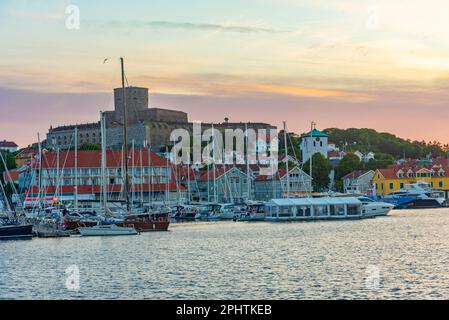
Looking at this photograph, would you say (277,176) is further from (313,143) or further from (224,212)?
(313,143)

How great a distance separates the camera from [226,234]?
59.7 m

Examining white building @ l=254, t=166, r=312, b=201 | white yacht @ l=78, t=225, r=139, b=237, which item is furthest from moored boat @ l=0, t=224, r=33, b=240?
white building @ l=254, t=166, r=312, b=201

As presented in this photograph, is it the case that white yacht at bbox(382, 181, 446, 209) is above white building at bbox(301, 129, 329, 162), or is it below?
below

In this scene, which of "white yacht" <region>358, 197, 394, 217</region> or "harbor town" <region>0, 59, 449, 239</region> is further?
"white yacht" <region>358, 197, 394, 217</region>

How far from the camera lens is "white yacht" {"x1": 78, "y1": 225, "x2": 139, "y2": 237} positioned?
5747 centimetres

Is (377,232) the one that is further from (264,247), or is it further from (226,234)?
(264,247)

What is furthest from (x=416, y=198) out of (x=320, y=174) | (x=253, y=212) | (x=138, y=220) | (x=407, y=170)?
(x=138, y=220)

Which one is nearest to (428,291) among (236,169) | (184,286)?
(184,286)

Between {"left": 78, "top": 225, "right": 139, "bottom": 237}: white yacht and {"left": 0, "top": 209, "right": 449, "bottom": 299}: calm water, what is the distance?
2.50 meters

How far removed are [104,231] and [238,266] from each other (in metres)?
23.9

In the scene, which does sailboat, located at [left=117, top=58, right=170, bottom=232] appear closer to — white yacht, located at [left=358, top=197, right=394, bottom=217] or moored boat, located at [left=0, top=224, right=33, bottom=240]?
moored boat, located at [left=0, top=224, right=33, bottom=240]
